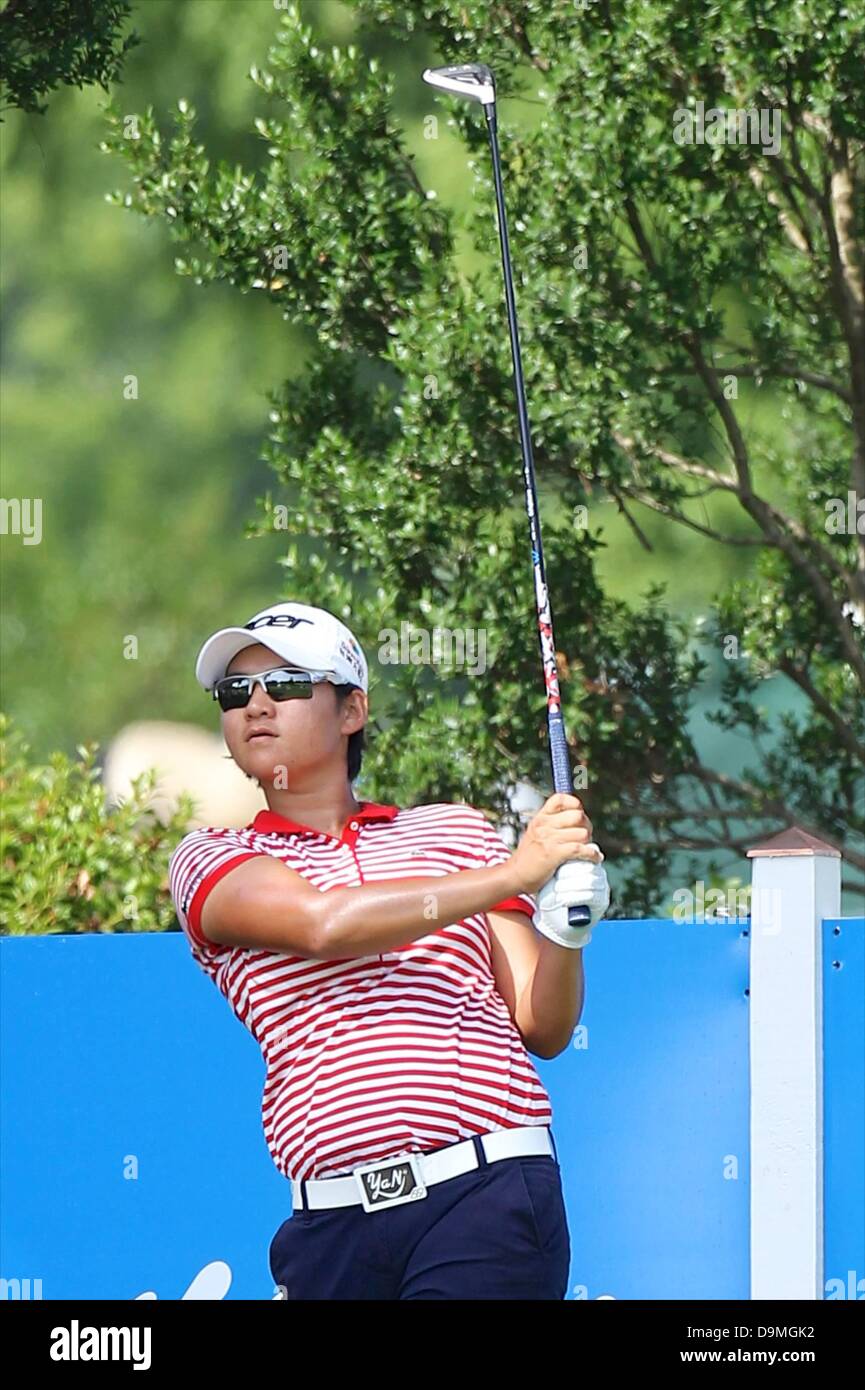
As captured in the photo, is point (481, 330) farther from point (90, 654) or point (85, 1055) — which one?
point (85, 1055)

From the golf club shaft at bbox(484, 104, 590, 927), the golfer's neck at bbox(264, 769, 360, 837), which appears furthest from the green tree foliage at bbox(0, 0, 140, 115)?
the golfer's neck at bbox(264, 769, 360, 837)

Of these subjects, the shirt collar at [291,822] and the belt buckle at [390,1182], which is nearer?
the belt buckle at [390,1182]

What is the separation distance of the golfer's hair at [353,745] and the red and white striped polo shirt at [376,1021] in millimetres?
173

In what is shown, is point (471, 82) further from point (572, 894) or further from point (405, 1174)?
point (405, 1174)

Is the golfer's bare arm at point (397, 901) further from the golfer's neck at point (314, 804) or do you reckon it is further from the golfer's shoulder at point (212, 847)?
the golfer's neck at point (314, 804)

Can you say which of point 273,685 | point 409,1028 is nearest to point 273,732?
point 273,685

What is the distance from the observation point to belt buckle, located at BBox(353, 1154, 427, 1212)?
2.16m

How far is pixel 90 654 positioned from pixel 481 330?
9.23ft

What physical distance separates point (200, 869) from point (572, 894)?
47 cm

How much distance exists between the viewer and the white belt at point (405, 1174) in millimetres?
2156

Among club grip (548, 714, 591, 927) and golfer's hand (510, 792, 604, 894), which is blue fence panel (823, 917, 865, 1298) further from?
golfer's hand (510, 792, 604, 894)

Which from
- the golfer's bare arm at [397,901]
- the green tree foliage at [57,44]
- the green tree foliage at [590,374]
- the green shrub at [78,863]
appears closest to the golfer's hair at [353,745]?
the golfer's bare arm at [397,901]

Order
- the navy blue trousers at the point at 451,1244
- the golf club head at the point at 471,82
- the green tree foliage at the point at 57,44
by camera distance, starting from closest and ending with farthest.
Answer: the navy blue trousers at the point at 451,1244 < the golf club head at the point at 471,82 < the green tree foliage at the point at 57,44

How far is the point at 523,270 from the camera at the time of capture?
274 inches
